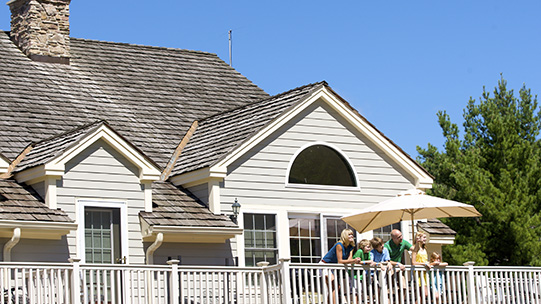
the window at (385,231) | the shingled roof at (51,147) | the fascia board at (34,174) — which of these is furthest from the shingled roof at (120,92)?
the window at (385,231)

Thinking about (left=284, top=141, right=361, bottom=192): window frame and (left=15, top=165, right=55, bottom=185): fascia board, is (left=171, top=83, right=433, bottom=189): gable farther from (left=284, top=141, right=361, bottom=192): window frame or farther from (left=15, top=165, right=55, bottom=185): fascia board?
(left=15, top=165, right=55, bottom=185): fascia board

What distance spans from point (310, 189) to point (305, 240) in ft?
3.47

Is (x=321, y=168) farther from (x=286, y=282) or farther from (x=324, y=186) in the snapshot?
(x=286, y=282)

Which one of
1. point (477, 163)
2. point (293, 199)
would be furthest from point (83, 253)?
point (477, 163)

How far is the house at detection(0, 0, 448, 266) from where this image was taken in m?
18.6

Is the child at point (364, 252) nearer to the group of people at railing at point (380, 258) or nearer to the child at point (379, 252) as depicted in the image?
the group of people at railing at point (380, 258)

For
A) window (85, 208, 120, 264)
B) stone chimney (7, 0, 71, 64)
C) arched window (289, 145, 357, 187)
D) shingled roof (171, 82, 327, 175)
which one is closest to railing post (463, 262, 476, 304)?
arched window (289, 145, 357, 187)

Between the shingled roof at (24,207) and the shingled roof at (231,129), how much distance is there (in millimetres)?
3279

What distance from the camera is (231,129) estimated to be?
2152cm

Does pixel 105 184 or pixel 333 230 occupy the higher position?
pixel 105 184

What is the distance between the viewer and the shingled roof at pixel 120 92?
21.6 meters

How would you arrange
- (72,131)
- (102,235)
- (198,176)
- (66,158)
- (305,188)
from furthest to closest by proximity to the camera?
(305,188) → (198,176) → (72,131) → (102,235) → (66,158)

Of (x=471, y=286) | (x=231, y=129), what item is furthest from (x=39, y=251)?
(x=471, y=286)

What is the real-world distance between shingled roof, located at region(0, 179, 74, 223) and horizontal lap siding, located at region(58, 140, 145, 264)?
41 cm
